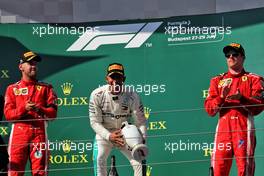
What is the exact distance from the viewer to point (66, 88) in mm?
8023

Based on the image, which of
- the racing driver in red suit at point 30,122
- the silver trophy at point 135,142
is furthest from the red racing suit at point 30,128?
the silver trophy at point 135,142

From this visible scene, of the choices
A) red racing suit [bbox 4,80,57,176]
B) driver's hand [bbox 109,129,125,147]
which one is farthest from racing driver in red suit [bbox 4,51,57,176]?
driver's hand [bbox 109,129,125,147]

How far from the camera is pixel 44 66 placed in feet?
26.5

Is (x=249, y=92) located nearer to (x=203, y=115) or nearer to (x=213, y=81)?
(x=213, y=81)

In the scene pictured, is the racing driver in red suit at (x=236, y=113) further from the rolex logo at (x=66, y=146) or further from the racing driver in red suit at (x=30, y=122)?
the rolex logo at (x=66, y=146)

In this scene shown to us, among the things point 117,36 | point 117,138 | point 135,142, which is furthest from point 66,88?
point 135,142

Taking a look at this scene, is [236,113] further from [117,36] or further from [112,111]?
[117,36]

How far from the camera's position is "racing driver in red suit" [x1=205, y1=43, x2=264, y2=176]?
21.2ft

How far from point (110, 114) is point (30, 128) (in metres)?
0.58

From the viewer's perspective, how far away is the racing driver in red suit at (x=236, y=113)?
6457 mm

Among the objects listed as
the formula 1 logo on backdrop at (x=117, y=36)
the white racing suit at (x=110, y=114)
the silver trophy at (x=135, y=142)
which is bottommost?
the silver trophy at (x=135, y=142)

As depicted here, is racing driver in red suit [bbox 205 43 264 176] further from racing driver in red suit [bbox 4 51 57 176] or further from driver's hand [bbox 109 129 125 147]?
racing driver in red suit [bbox 4 51 57 176]

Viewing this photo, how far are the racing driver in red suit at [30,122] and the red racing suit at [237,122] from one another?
3.85 ft

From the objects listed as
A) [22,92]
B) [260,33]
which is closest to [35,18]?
[22,92]
